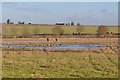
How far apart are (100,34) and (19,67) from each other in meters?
100

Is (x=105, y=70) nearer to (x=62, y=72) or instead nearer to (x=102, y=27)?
(x=62, y=72)

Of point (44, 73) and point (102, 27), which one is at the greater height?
point (102, 27)

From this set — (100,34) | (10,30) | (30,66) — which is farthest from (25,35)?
(30,66)

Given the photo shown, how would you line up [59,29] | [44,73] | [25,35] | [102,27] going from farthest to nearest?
[59,29]
[102,27]
[25,35]
[44,73]

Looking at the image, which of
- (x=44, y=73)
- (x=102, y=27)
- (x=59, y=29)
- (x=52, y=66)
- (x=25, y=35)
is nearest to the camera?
(x=44, y=73)

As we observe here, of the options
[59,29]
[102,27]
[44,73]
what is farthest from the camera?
[59,29]

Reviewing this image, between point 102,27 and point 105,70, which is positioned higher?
point 102,27

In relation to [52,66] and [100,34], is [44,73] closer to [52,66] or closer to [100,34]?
[52,66]

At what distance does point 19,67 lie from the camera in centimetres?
2575

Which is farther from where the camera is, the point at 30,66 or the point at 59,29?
the point at 59,29

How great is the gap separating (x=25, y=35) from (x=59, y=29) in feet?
90.0

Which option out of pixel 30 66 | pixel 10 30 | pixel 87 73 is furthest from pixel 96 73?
pixel 10 30

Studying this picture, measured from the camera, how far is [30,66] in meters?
26.5

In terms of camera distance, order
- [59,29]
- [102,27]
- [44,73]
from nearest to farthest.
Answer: [44,73]
[102,27]
[59,29]
